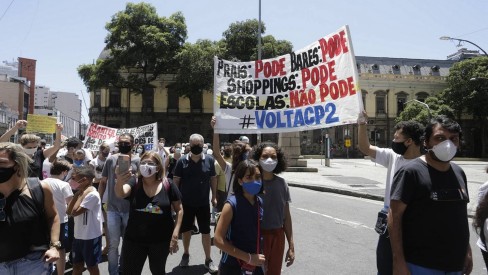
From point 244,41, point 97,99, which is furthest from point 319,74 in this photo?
point 97,99

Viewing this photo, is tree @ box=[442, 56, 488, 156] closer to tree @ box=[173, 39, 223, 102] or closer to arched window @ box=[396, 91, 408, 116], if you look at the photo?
arched window @ box=[396, 91, 408, 116]

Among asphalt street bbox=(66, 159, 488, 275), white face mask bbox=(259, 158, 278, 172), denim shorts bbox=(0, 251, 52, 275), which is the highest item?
white face mask bbox=(259, 158, 278, 172)

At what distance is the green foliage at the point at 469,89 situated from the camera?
51.2m

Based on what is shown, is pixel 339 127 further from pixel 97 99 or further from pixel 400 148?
pixel 400 148

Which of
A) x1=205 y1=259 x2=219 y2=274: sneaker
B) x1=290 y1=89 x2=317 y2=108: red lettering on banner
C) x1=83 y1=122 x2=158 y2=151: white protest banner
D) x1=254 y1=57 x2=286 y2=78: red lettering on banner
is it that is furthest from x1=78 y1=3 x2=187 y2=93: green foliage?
x1=205 y1=259 x2=219 y2=274: sneaker

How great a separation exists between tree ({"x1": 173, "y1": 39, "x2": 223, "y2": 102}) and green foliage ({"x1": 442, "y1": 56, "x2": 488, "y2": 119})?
29609 millimetres

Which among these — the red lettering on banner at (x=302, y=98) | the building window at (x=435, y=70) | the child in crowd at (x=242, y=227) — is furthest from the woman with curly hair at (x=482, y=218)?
the building window at (x=435, y=70)

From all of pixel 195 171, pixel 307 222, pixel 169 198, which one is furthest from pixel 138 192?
pixel 307 222

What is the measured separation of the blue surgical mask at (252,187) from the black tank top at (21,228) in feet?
4.80

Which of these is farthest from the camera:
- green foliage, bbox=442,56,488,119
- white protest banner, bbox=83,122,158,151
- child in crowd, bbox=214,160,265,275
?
green foliage, bbox=442,56,488,119

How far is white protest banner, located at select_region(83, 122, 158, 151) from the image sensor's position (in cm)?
1298

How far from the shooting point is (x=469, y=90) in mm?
51844

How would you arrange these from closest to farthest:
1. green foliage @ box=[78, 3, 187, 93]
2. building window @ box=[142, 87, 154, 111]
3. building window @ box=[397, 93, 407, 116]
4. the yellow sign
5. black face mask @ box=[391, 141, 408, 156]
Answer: black face mask @ box=[391, 141, 408, 156]
the yellow sign
green foliage @ box=[78, 3, 187, 93]
building window @ box=[142, 87, 154, 111]
building window @ box=[397, 93, 407, 116]

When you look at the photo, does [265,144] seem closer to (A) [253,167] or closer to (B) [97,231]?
(A) [253,167]
